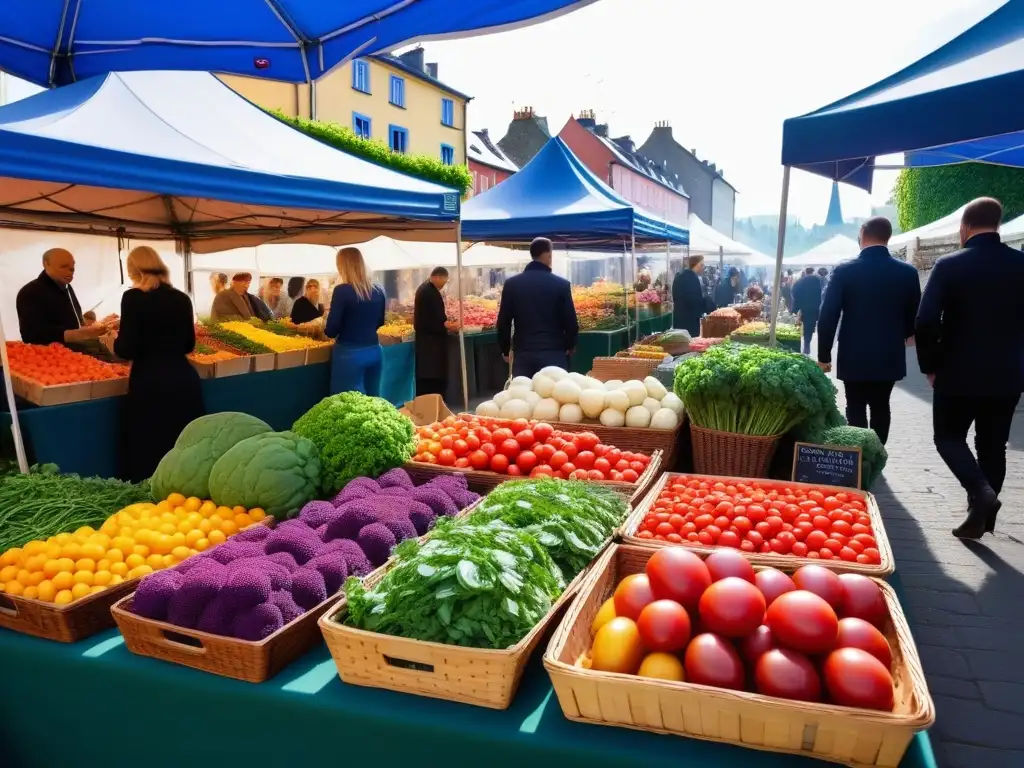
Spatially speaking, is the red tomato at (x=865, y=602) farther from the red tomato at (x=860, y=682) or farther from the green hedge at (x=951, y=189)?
the green hedge at (x=951, y=189)

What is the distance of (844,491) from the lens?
3051 millimetres

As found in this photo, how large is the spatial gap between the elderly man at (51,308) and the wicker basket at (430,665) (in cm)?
493

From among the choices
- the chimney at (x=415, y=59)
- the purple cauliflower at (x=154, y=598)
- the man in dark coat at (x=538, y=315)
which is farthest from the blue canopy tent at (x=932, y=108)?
the chimney at (x=415, y=59)

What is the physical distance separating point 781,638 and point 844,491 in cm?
165

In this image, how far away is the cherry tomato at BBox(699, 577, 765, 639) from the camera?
5.38 feet

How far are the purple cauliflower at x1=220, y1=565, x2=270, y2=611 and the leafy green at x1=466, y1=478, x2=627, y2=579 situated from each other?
0.66 meters

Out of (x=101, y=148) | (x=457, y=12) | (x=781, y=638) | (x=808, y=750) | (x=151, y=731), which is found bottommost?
(x=151, y=731)

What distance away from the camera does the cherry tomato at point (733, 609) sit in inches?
64.6

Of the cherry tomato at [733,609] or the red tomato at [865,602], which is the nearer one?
the cherry tomato at [733,609]

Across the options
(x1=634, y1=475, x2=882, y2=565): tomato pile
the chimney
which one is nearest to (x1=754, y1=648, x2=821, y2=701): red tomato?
(x1=634, y1=475, x2=882, y2=565): tomato pile

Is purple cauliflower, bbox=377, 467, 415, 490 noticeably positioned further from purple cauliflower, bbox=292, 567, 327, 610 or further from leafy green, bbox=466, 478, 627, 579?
purple cauliflower, bbox=292, 567, 327, 610

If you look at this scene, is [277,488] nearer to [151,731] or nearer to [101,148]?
[151,731]

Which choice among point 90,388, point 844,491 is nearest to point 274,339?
point 90,388

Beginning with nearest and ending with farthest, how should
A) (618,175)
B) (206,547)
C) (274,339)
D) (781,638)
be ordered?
(781,638) < (206,547) < (274,339) < (618,175)
